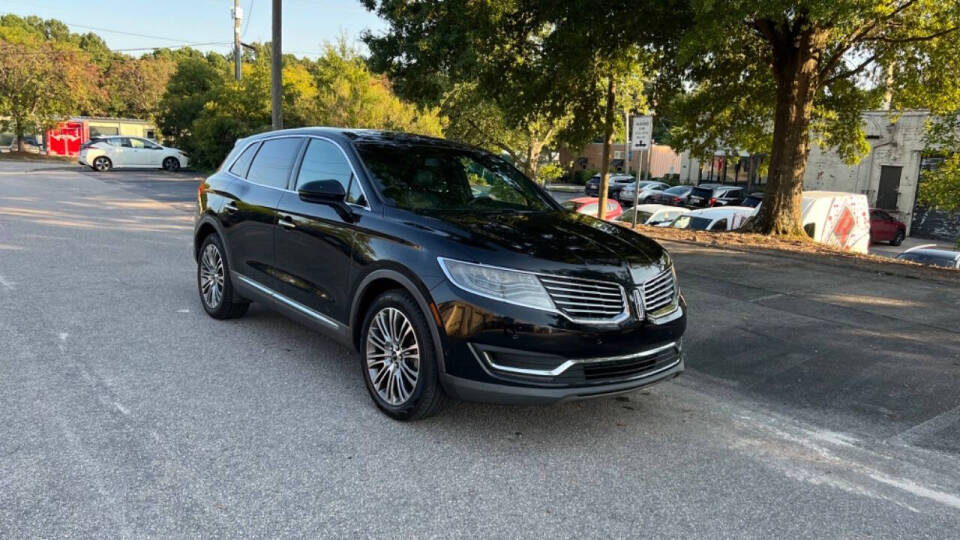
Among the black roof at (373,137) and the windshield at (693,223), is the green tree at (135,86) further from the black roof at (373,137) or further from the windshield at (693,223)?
the black roof at (373,137)

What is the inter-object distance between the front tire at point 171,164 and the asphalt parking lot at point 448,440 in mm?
25698

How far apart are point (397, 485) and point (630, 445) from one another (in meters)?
1.42

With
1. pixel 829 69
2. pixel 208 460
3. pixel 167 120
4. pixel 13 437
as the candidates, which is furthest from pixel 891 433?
pixel 167 120

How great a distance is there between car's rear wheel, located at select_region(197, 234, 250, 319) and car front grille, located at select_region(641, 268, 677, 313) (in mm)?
3757

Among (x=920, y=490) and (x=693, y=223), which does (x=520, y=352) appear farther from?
(x=693, y=223)

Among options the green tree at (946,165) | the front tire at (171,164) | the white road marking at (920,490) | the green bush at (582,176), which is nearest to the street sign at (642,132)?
the green tree at (946,165)

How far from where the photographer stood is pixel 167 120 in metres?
34.2

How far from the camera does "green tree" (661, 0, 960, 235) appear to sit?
461 inches

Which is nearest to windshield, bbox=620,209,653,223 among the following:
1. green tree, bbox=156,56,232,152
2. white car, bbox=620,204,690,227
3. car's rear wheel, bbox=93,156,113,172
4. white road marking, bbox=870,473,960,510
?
white car, bbox=620,204,690,227

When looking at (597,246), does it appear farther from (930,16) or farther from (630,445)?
(930,16)

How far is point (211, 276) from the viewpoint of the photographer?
6328 mm

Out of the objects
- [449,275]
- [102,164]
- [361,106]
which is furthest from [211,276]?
[102,164]

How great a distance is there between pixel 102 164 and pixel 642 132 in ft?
85.8

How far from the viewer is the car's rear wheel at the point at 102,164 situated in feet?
96.3
